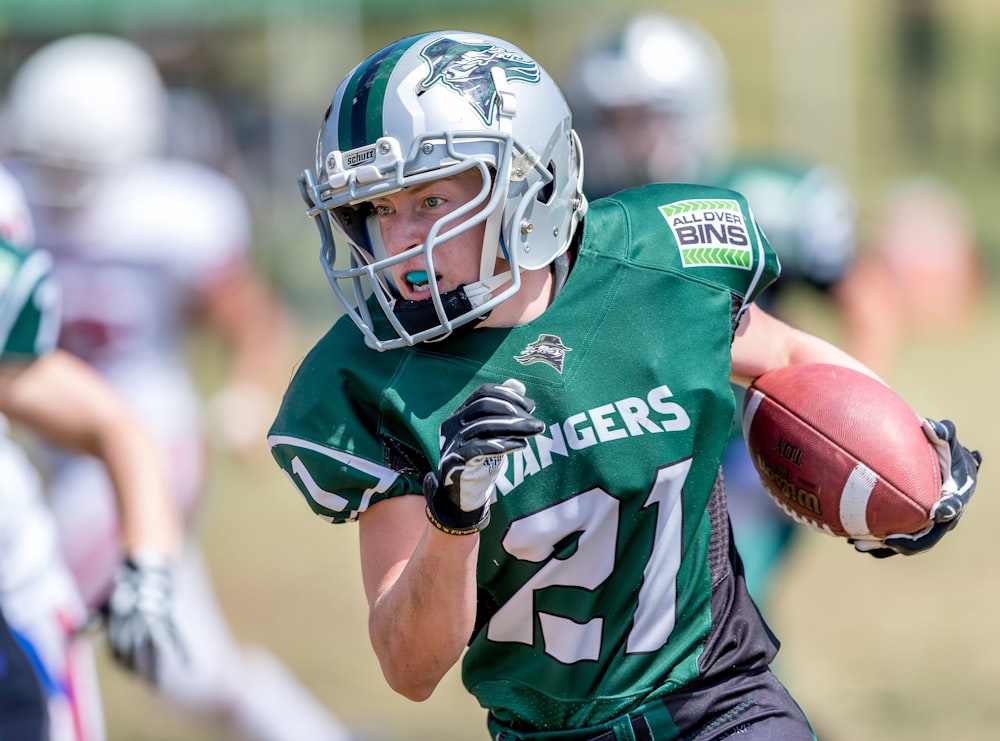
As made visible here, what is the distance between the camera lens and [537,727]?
2.45 m

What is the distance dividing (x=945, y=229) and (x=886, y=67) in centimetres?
639

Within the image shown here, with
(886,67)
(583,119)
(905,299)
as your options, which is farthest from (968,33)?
(583,119)

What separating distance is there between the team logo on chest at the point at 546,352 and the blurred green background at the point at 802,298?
268 cm

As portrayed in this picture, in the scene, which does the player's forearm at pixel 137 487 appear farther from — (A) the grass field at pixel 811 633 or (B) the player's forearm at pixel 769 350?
(A) the grass field at pixel 811 633

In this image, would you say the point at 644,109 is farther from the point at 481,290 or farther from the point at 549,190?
the point at 481,290

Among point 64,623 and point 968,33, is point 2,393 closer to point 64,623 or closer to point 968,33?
point 64,623

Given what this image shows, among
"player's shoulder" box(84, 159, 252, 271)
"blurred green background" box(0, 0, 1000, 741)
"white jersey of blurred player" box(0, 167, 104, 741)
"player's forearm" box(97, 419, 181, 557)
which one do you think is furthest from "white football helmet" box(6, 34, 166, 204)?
"player's forearm" box(97, 419, 181, 557)

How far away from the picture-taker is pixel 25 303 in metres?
3.26

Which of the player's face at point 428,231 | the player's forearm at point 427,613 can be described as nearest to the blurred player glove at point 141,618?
the player's forearm at point 427,613

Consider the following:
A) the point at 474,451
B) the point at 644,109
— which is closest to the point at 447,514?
the point at 474,451

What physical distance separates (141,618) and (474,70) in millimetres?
1374

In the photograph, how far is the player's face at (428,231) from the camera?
7.76 ft

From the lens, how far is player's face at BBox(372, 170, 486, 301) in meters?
2.37

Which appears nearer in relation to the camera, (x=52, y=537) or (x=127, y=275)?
(x=52, y=537)
